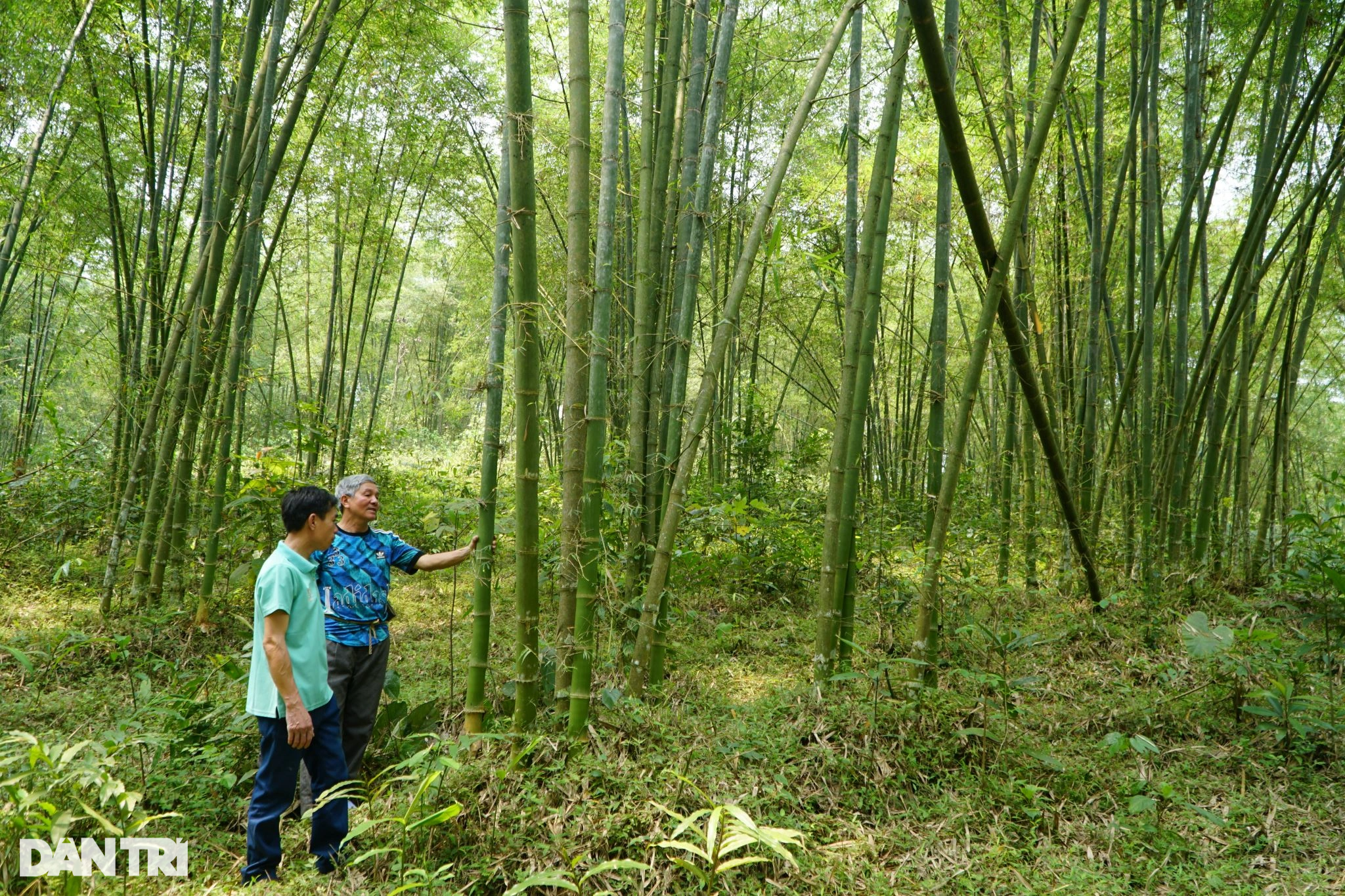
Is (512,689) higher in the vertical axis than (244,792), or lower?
higher

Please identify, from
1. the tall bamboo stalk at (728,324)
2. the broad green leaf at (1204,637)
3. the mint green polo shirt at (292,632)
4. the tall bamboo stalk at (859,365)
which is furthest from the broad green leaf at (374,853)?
the broad green leaf at (1204,637)

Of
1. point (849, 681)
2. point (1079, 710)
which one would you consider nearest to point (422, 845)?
point (849, 681)

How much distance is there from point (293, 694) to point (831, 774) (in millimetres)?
1488

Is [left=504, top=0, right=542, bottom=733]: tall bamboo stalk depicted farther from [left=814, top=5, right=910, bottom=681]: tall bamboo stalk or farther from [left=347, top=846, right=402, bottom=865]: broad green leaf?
[left=814, top=5, right=910, bottom=681]: tall bamboo stalk

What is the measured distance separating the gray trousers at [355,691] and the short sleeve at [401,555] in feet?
0.74

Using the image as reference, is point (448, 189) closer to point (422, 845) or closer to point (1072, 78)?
point (1072, 78)

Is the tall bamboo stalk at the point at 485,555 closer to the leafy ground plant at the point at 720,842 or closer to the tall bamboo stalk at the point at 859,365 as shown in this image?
the leafy ground plant at the point at 720,842

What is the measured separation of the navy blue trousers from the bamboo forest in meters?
0.01

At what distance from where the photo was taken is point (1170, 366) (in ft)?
13.5

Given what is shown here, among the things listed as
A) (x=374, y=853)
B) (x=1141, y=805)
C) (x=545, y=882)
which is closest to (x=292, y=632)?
(x=374, y=853)

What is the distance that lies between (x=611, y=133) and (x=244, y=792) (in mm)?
2175

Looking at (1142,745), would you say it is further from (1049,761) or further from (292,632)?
(292,632)

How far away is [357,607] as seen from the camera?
7.24ft

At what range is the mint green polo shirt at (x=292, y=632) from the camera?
182 cm
